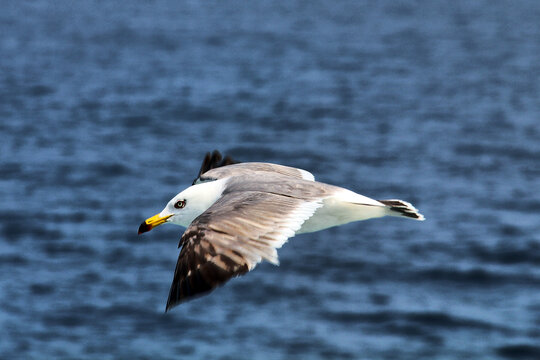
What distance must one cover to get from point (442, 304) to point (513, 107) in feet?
104

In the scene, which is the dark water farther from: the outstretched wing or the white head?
the white head

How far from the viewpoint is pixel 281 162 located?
156 feet

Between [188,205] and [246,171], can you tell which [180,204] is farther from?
[246,171]

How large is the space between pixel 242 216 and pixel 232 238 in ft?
1.90

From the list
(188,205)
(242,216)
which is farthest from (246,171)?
(242,216)

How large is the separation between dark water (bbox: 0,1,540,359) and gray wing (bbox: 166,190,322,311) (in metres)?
22.0

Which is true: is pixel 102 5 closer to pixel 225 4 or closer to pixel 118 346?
pixel 225 4

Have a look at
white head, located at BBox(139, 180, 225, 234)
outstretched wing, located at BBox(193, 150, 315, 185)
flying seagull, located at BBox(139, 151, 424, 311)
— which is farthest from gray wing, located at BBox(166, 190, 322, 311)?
outstretched wing, located at BBox(193, 150, 315, 185)

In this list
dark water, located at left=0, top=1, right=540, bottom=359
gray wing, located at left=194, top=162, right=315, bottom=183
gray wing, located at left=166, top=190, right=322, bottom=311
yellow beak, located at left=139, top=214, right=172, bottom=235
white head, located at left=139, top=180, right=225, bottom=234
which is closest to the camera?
gray wing, located at left=166, top=190, right=322, bottom=311

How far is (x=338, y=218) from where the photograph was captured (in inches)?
463

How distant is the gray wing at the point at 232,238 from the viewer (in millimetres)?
9047

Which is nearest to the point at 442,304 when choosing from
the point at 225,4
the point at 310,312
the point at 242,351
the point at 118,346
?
the point at 310,312

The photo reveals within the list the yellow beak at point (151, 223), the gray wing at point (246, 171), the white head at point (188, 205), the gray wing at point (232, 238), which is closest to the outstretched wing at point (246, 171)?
the gray wing at point (246, 171)

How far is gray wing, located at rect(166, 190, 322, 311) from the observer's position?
905 centimetres
